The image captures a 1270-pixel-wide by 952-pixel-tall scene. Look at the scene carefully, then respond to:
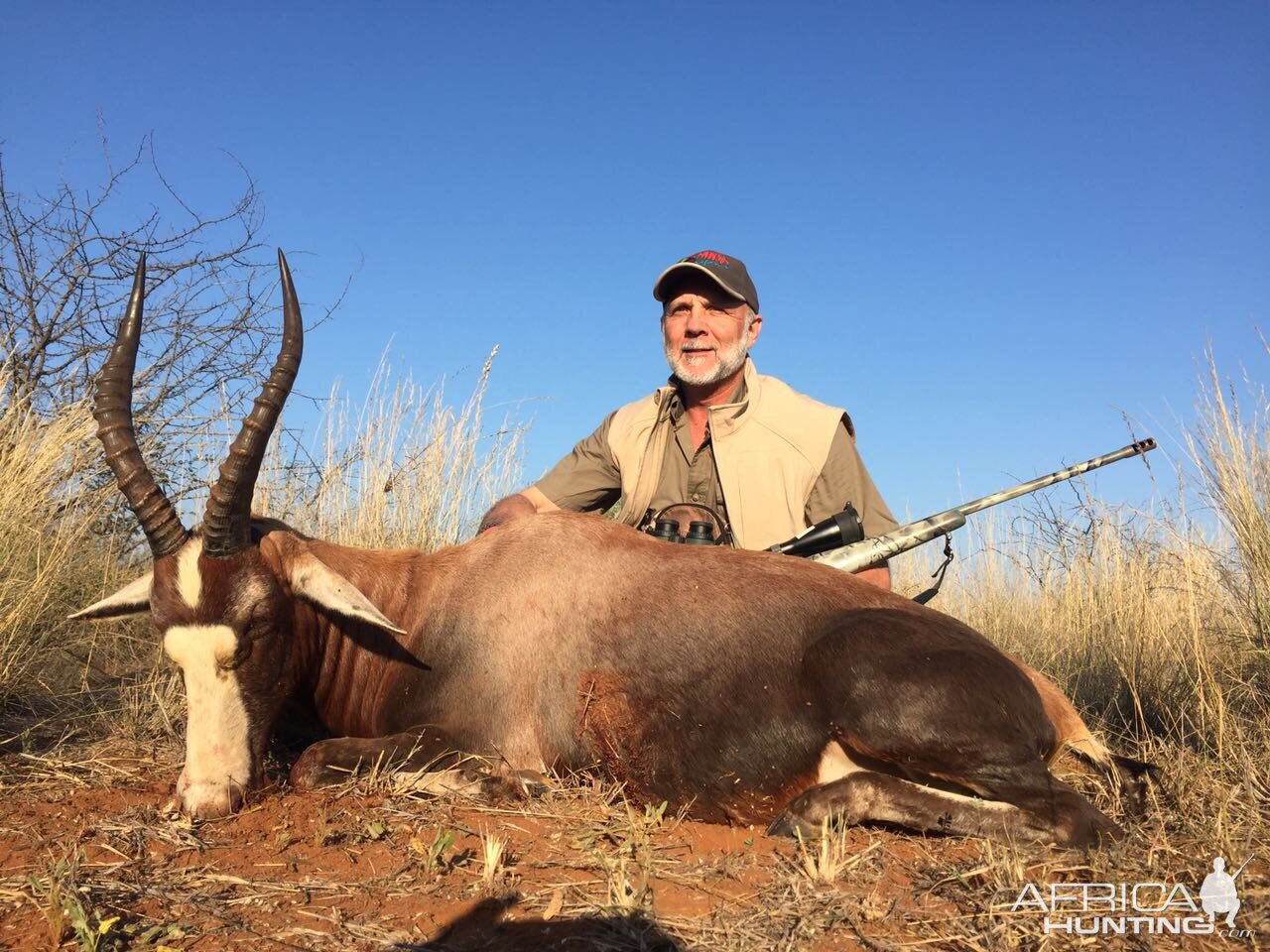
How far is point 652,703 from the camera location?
4059mm

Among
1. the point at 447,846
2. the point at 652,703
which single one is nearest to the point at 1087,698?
the point at 652,703

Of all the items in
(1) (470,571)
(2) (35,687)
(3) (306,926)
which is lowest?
(3) (306,926)

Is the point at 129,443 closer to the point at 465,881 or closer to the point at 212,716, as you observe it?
the point at 212,716

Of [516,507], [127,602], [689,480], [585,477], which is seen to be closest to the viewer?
[127,602]

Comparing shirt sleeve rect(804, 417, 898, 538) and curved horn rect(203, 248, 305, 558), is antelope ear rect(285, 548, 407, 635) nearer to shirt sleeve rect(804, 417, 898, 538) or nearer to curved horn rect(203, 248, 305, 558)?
curved horn rect(203, 248, 305, 558)

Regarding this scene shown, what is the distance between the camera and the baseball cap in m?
6.43

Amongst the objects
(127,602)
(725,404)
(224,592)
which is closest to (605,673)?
(224,592)

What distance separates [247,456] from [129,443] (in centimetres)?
59

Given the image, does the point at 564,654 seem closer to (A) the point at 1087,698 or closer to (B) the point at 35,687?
(B) the point at 35,687

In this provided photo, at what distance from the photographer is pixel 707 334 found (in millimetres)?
6594

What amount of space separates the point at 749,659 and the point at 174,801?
8.01 feet

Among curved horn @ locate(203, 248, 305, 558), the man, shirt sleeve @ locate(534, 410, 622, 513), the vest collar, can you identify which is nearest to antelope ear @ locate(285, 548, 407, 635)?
curved horn @ locate(203, 248, 305, 558)

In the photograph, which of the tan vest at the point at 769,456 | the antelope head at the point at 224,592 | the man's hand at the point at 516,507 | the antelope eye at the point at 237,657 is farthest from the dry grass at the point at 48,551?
the tan vest at the point at 769,456

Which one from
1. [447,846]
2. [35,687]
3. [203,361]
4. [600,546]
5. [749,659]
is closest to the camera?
[447,846]
